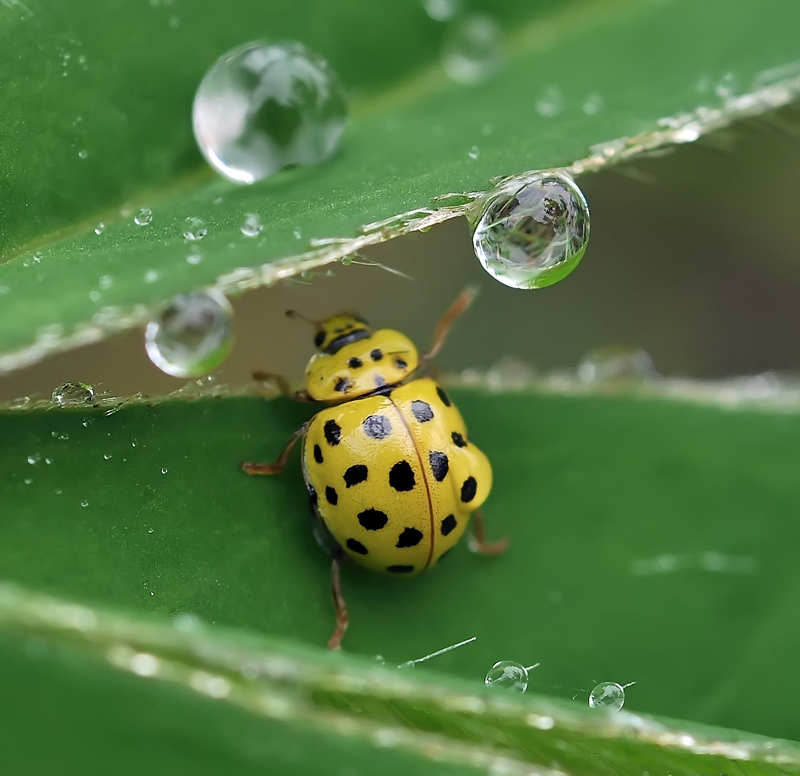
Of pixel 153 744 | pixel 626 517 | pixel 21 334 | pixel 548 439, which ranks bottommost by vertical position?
pixel 153 744

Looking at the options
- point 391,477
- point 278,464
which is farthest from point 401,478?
point 278,464

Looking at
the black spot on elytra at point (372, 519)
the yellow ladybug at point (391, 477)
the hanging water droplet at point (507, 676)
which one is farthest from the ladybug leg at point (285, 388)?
the hanging water droplet at point (507, 676)

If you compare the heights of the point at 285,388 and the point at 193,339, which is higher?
the point at 285,388

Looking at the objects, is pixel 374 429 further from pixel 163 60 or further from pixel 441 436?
pixel 163 60

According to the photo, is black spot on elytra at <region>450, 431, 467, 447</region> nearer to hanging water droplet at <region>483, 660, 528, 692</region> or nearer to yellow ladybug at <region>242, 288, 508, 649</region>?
yellow ladybug at <region>242, 288, 508, 649</region>

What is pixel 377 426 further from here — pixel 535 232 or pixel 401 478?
pixel 535 232

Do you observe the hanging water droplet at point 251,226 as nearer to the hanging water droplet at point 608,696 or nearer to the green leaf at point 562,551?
the green leaf at point 562,551

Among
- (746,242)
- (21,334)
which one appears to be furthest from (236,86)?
(746,242)
